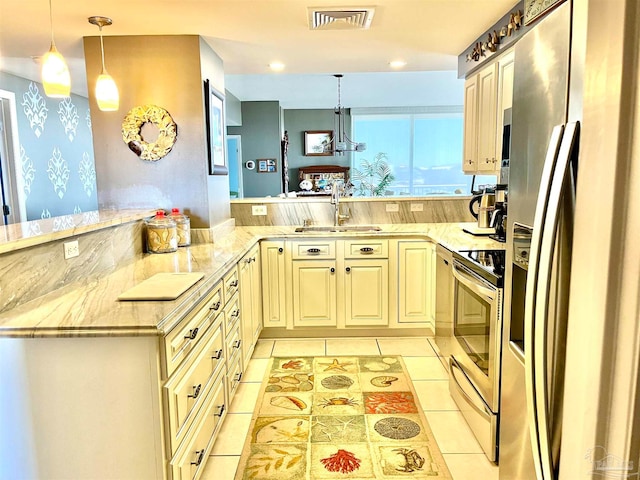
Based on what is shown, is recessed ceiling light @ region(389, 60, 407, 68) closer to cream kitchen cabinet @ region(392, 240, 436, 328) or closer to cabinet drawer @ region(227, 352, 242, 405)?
cream kitchen cabinet @ region(392, 240, 436, 328)

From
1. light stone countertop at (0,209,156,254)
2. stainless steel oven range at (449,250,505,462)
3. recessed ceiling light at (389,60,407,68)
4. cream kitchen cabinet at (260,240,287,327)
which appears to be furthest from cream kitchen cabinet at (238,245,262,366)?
recessed ceiling light at (389,60,407,68)

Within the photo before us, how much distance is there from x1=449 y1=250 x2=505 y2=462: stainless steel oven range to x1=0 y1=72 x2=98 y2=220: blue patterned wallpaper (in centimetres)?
462

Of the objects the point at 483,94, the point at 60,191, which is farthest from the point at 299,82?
the point at 483,94

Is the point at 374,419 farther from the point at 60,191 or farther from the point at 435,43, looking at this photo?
the point at 60,191

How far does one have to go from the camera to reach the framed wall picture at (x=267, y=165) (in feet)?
27.7

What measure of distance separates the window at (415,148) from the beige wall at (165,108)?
6594 millimetres

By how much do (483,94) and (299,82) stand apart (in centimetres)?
431

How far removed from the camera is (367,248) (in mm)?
3611

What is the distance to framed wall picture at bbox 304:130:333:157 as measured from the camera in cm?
959

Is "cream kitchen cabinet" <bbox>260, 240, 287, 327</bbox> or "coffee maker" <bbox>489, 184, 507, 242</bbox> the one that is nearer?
"coffee maker" <bbox>489, 184, 507, 242</bbox>

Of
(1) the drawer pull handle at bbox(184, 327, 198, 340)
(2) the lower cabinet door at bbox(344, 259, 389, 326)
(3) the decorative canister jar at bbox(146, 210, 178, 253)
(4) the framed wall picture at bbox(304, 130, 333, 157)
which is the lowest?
(2) the lower cabinet door at bbox(344, 259, 389, 326)

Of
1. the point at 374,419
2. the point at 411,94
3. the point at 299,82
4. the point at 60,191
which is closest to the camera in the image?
the point at 374,419

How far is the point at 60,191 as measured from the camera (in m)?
5.30

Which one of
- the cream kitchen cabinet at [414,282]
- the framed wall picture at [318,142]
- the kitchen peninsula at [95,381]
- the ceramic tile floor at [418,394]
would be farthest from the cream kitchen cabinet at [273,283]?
the framed wall picture at [318,142]
